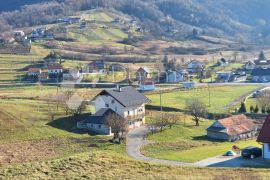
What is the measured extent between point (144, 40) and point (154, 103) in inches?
4659

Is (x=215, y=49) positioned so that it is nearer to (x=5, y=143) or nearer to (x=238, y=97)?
(x=238, y=97)

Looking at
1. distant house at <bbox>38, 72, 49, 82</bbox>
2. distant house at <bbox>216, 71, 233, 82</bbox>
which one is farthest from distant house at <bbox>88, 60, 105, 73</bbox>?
distant house at <bbox>216, 71, 233, 82</bbox>

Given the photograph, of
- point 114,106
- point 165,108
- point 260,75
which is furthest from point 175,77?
point 114,106

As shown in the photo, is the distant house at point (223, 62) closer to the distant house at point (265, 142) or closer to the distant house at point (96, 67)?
the distant house at point (96, 67)

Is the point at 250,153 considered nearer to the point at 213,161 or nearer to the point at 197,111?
the point at 213,161

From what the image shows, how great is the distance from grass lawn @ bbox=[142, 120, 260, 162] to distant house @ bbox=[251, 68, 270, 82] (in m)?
61.1

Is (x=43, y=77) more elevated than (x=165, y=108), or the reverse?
(x=43, y=77)

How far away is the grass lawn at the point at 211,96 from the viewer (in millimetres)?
77012

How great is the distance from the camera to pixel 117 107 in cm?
6034

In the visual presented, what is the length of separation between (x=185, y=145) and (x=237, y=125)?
10.6 m

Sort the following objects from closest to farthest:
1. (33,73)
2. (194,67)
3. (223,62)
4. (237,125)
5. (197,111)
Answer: (237,125) < (197,111) < (33,73) < (194,67) < (223,62)

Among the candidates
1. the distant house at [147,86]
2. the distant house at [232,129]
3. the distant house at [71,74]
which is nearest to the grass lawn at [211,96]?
the distant house at [147,86]

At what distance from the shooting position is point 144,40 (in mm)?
194125

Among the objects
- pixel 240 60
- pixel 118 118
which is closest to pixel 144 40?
pixel 240 60
